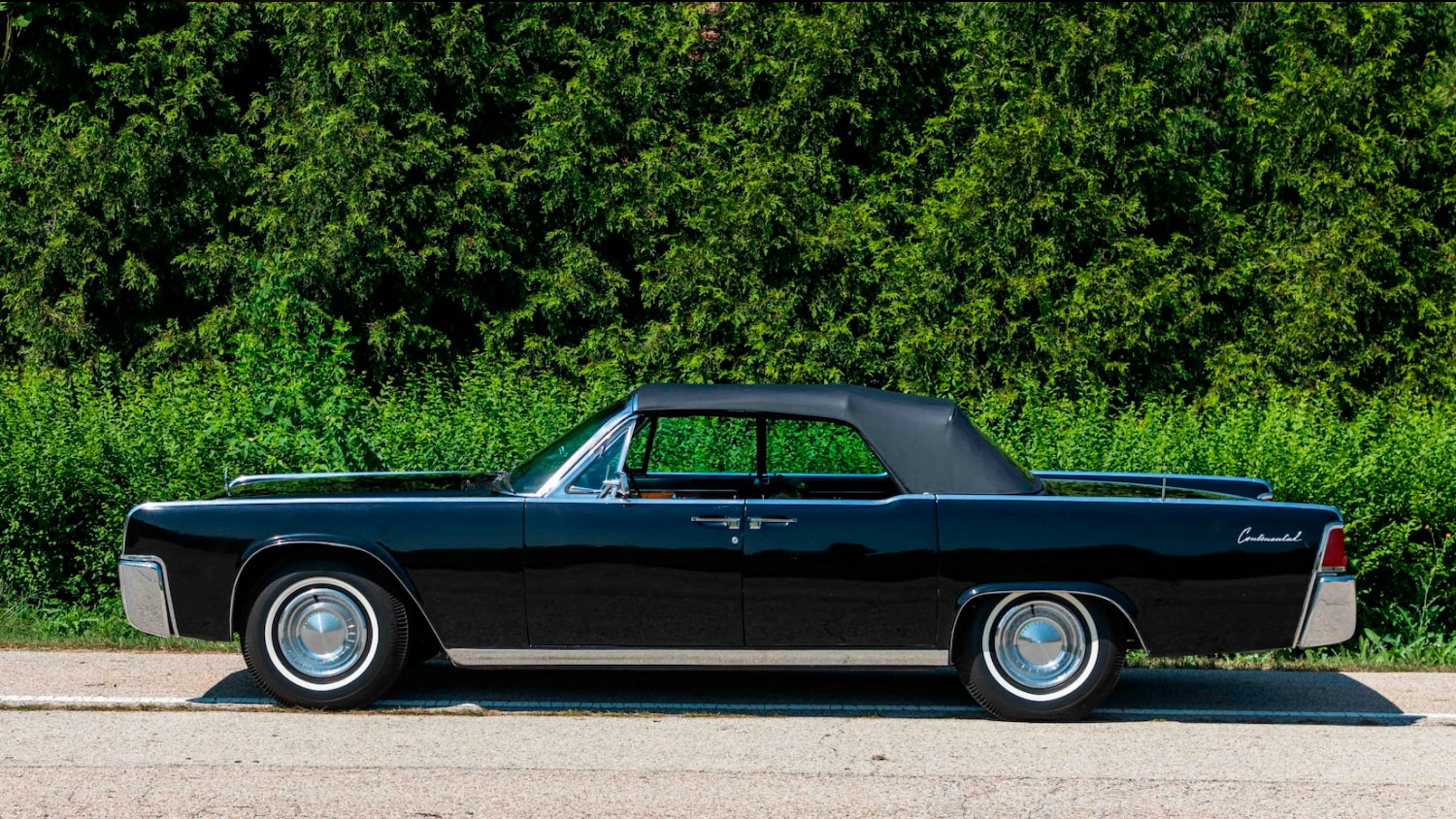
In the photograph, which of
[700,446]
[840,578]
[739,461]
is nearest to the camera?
[840,578]

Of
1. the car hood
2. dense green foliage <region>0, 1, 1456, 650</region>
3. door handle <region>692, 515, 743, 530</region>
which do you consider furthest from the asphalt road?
dense green foliage <region>0, 1, 1456, 650</region>

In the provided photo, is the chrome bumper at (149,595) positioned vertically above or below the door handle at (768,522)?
below

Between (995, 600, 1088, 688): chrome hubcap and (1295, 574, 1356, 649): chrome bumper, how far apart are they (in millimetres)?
1000

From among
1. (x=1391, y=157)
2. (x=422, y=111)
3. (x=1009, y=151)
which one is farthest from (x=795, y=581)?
(x=1391, y=157)

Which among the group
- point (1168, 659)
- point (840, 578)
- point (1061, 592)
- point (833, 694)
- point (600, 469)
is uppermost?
point (600, 469)

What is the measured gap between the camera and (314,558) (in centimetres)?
673

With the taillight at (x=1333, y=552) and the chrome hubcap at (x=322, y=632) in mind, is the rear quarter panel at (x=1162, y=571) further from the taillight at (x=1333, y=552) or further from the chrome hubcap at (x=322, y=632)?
the chrome hubcap at (x=322, y=632)

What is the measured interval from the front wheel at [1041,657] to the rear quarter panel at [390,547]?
2106mm

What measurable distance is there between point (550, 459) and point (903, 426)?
66.3 inches

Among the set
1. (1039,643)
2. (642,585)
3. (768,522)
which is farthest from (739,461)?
(1039,643)

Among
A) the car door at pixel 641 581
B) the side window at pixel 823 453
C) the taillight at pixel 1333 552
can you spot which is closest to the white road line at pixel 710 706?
the car door at pixel 641 581

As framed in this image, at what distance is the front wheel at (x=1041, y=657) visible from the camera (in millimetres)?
6594

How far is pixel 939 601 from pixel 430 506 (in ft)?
7.77

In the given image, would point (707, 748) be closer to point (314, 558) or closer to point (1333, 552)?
point (314, 558)
